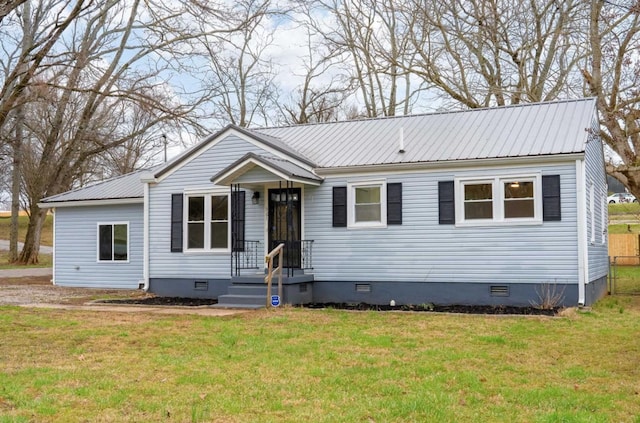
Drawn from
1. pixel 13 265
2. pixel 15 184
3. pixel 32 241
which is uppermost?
pixel 15 184

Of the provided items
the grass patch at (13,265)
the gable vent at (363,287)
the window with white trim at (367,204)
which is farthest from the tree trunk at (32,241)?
the gable vent at (363,287)

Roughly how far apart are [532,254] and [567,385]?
6.97 metres

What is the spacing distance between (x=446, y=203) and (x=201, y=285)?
6.28 metres

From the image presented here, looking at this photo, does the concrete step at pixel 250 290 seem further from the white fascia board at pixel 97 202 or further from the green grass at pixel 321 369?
the white fascia board at pixel 97 202

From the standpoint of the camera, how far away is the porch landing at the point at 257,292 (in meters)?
14.1

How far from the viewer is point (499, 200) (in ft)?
45.0

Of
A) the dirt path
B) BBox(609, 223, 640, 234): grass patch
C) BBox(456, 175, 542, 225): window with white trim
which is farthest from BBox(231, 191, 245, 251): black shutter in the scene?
BBox(609, 223, 640, 234): grass patch

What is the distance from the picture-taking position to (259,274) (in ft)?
49.5

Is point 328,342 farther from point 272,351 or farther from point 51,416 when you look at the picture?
point 51,416

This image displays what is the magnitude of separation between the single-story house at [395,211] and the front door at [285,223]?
0.09ft

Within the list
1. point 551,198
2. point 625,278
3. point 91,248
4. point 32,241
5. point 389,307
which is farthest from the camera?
point 32,241

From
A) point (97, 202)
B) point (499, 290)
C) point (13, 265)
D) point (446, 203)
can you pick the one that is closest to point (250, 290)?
point (446, 203)

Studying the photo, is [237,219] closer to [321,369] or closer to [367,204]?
[367,204]

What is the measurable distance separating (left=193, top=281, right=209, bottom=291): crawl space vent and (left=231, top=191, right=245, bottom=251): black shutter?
4.36 feet
